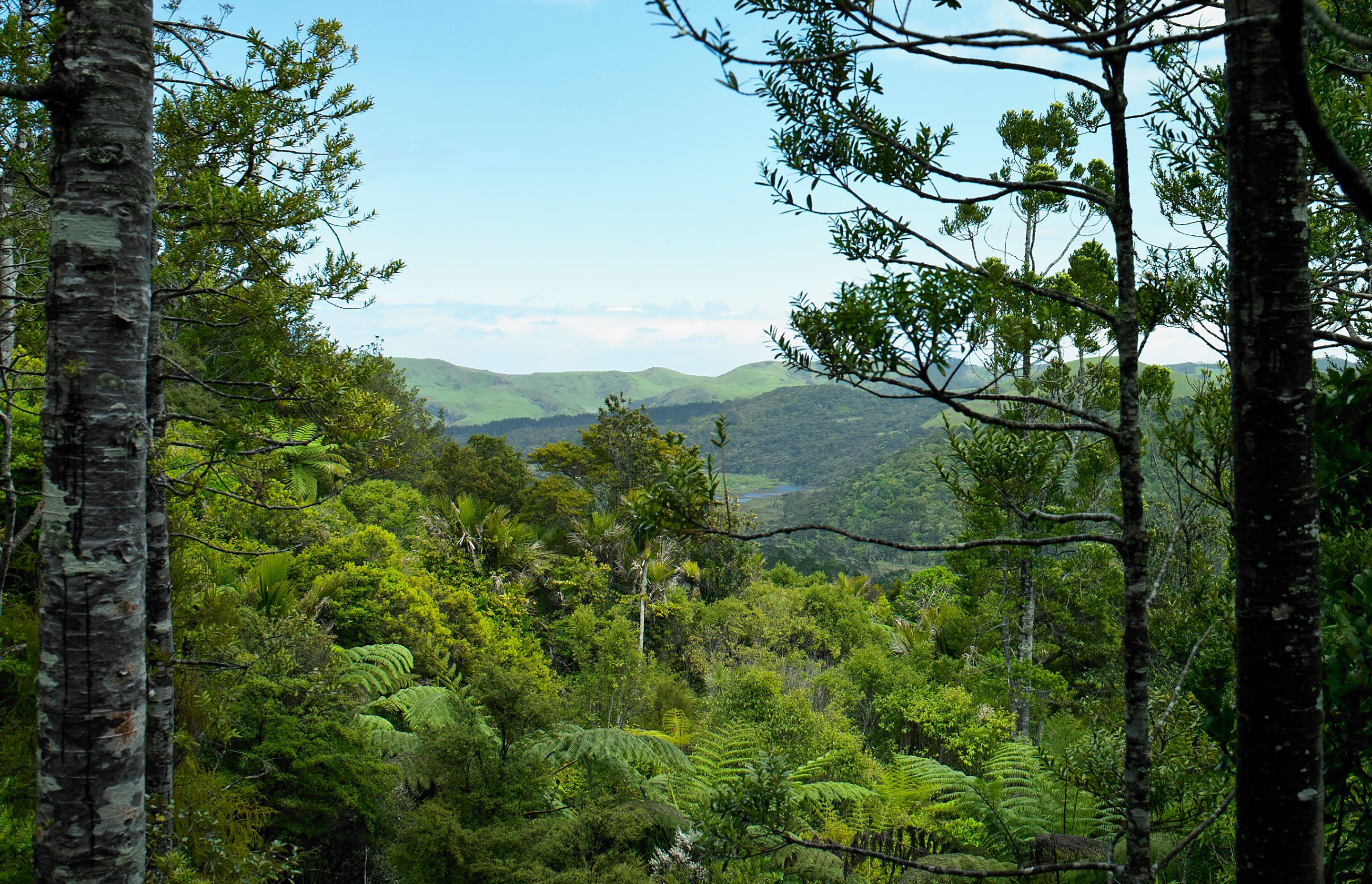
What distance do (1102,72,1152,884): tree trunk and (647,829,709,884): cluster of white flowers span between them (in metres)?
4.49

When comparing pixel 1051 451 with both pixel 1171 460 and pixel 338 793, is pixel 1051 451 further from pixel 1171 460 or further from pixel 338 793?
pixel 338 793

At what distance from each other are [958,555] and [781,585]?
11.3 metres

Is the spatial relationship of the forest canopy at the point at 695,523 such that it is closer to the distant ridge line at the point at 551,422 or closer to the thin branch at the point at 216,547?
the thin branch at the point at 216,547

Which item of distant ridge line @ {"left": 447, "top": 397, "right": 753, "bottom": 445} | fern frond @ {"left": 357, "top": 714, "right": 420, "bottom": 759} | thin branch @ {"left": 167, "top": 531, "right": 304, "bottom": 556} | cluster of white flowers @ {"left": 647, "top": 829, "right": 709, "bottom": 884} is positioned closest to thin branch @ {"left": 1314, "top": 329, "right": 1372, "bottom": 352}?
thin branch @ {"left": 167, "top": 531, "right": 304, "bottom": 556}

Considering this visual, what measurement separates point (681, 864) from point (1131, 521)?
5469 mm

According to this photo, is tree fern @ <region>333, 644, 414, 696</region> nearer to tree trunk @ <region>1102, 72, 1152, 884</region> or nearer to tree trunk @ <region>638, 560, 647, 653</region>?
tree trunk @ <region>638, 560, 647, 653</region>

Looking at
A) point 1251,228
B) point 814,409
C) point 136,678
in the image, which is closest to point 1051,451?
point 1251,228

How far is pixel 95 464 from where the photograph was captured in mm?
2008

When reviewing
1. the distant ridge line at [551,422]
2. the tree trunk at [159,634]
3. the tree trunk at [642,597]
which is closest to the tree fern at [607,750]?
the tree trunk at [159,634]

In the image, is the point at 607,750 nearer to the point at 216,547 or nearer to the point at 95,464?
the point at 216,547

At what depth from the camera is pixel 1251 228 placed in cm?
163

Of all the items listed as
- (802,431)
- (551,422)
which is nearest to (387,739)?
(802,431)

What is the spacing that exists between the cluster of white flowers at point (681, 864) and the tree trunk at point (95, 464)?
5000 millimetres

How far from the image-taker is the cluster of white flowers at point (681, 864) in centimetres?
631
